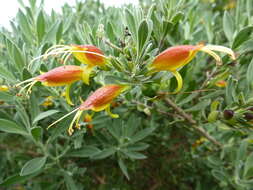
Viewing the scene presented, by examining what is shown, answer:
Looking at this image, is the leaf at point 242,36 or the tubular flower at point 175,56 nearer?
the tubular flower at point 175,56

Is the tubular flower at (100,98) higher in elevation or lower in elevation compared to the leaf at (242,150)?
higher

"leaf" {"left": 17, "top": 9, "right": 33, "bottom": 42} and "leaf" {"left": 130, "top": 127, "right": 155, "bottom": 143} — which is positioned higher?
"leaf" {"left": 17, "top": 9, "right": 33, "bottom": 42}

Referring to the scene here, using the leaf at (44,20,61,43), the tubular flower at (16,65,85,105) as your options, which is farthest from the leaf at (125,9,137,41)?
the leaf at (44,20,61,43)

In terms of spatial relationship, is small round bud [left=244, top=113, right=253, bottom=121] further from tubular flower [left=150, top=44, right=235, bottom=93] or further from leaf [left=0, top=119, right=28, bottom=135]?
leaf [left=0, top=119, right=28, bottom=135]


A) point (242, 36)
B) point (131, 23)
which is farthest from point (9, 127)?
point (242, 36)

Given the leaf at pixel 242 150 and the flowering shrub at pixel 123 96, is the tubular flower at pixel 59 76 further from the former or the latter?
the leaf at pixel 242 150

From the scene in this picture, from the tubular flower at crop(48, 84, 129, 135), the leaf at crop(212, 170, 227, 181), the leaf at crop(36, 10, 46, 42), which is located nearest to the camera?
the tubular flower at crop(48, 84, 129, 135)

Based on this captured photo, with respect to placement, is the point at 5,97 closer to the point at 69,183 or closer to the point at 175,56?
the point at 69,183

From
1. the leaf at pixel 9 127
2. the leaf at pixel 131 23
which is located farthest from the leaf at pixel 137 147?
the leaf at pixel 131 23
